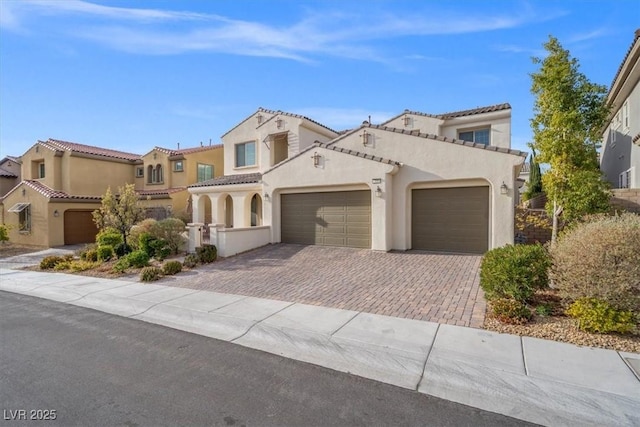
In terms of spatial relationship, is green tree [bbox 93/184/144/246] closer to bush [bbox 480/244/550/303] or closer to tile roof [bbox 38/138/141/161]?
tile roof [bbox 38/138/141/161]

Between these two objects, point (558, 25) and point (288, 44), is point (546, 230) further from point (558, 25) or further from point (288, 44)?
point (288, 44)

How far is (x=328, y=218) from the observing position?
583 inches

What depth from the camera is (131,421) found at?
3.57 m

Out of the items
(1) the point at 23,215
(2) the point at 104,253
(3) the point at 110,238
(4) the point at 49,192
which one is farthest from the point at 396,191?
(1) the point at 23,215

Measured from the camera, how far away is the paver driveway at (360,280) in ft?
23.8

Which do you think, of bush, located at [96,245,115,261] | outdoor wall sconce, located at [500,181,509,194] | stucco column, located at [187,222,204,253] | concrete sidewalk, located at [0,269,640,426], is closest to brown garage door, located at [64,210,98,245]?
bush, located at [96,245,115,261]

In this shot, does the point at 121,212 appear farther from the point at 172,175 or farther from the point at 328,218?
the point at 328,218

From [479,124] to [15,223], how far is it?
105 feet

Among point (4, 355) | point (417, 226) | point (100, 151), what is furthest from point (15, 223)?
point (417, 226)

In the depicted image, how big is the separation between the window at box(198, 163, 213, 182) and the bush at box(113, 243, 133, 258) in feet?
34.5

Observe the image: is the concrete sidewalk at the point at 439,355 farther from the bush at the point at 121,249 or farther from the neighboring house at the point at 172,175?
the neighboring house at the point at 172,175

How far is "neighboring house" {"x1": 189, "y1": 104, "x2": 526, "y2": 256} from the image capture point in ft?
39.6

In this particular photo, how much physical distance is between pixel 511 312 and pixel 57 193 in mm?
27701

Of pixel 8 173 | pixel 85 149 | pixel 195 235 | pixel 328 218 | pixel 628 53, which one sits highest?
pixel 628 53
